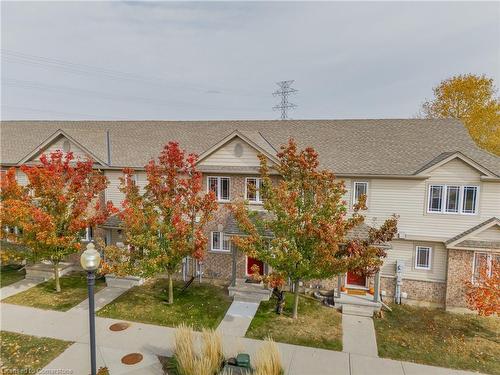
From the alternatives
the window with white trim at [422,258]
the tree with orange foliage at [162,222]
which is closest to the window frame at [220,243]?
the tree with orange foliage at [162,222]

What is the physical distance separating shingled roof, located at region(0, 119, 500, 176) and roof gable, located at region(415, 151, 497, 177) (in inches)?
19.8

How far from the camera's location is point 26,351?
1224 centimetres

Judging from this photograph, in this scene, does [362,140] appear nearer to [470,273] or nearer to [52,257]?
[470,273]

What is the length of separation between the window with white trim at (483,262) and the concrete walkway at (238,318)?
10.5 meters

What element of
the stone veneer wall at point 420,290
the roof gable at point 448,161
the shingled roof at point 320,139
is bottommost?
the stone veneer wall at point 420,290

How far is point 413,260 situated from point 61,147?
71.4 ft

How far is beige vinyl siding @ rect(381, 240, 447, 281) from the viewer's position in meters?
16.8

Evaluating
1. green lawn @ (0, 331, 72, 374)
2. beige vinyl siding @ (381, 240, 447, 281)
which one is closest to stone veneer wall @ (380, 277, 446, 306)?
beige vinyl siding @ (381, 240, 447, 281)

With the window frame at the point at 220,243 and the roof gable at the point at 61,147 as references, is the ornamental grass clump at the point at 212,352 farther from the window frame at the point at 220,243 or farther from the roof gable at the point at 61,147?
the roof gable at the point at 61,147

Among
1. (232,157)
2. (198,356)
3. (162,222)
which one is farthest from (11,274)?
(198,356)

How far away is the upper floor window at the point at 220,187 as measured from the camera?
19109 millimetres

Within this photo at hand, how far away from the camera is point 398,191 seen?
17156 millimetres

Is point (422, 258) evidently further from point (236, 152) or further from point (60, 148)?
point (60, 148)

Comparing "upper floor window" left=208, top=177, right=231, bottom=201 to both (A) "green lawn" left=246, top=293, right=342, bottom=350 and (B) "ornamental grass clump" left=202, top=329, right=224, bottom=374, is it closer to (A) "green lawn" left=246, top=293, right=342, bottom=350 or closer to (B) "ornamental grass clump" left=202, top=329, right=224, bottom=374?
(A) "green lawn" left=246, top=293, right=342, bottom=350
